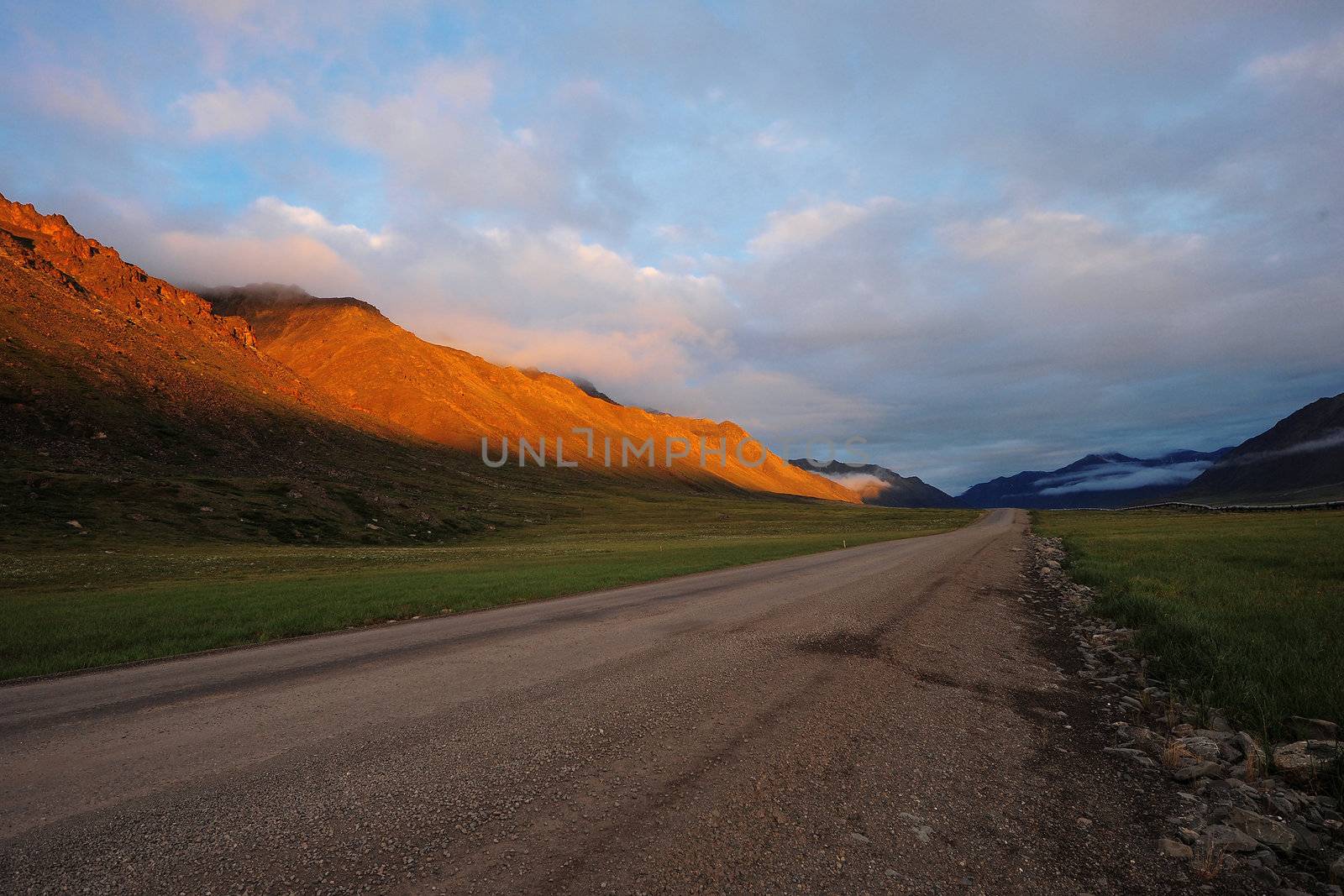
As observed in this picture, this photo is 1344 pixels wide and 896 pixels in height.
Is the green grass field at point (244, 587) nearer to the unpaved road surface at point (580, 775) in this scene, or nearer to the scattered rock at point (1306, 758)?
the unpaved road surface at point (580, 775)

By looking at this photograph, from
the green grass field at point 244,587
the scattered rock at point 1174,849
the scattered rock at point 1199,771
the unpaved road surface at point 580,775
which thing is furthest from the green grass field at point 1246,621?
the green grass field at point 244,587

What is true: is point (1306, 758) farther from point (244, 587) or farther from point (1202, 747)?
point (244, 587)

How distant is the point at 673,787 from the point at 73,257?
21855 centimetres

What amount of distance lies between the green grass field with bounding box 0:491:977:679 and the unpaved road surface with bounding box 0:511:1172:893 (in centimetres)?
322

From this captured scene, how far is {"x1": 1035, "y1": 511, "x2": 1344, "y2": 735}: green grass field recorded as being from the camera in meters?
7.09

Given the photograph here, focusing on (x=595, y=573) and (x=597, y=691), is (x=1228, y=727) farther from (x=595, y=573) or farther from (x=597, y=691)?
(x=595, y=573)

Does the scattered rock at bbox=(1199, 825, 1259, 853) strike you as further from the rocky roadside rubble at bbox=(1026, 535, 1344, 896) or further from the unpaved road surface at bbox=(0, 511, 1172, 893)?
the unpaved road surface at bbox=(0, 511, 1172, 893)

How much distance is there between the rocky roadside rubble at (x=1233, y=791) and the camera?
4223mm

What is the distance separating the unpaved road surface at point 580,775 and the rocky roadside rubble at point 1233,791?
333mm

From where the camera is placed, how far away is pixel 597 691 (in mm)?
8164

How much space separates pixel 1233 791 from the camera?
538cm

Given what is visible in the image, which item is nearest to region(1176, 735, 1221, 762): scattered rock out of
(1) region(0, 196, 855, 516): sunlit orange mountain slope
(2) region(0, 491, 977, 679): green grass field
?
(2) region(0, 491, 977, 679): green grass field

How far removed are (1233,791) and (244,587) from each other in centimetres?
2902

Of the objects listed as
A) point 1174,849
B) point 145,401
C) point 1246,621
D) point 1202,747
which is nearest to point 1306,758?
point 1202,747
